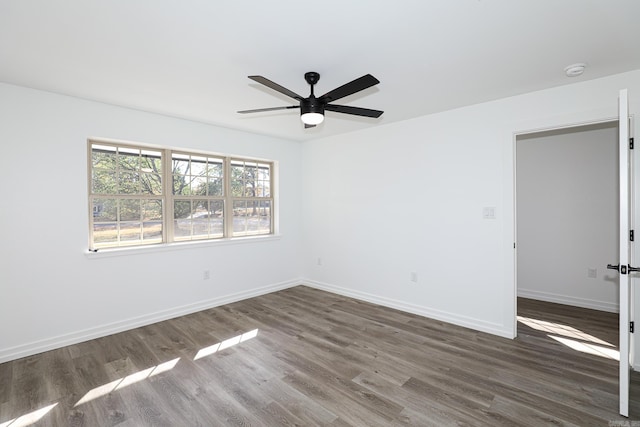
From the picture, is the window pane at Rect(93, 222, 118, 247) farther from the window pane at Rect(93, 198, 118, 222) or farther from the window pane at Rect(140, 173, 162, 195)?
the window pane at Rect(140, 173, 162, 195)

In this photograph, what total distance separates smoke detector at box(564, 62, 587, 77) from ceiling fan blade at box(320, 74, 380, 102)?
1782mm

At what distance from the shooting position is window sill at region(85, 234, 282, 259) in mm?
3336

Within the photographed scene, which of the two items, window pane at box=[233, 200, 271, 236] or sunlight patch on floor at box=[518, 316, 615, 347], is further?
window pane at box=[233, 200, 271, 236]

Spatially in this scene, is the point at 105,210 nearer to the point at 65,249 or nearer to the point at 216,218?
the point at 65,249

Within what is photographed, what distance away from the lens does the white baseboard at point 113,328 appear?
2854 mm

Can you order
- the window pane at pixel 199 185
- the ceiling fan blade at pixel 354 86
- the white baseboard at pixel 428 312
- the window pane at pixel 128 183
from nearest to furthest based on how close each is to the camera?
1. the ceiling fan blade at pixel 354 86
2. the white baseboard at pixel 428 312
3. the window pane at pixel 128 183
4. the window pane at pixel 199 185

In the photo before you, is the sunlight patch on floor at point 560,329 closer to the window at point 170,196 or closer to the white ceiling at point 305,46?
the white ceiling at point 305,46

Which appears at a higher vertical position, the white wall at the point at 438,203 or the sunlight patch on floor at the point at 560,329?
the white wall at the point at 438,203

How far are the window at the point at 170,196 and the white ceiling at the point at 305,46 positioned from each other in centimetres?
84

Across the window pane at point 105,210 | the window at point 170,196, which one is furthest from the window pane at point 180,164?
the window pane at point 105,210

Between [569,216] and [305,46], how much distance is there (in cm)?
435

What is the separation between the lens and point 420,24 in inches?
76.2

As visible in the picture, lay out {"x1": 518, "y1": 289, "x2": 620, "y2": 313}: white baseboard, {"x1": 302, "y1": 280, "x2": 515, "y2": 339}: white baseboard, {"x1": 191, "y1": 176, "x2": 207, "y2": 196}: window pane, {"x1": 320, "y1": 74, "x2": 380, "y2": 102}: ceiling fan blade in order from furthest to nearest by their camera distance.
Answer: {"x1": 191, "y1": 176, "x2": 207, "y2": 196}: window pane, {"x1": 518, "y1": 289, "x2": 620, "y2": 313}: white baseboard, {"x1": 302, "y1": 280, "x2": 515, "y2": 339}: white baseboard, {"x1": 320, "y1": 74, "x2": 380, "y2": 102}: ceiling fan blade

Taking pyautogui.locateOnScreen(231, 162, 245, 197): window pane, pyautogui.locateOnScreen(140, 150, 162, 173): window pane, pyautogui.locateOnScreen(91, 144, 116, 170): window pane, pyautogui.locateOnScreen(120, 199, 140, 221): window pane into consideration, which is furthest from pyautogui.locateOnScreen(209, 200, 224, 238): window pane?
pyautogui.locateOnScreen(91, 144, 116, 170): window pane
